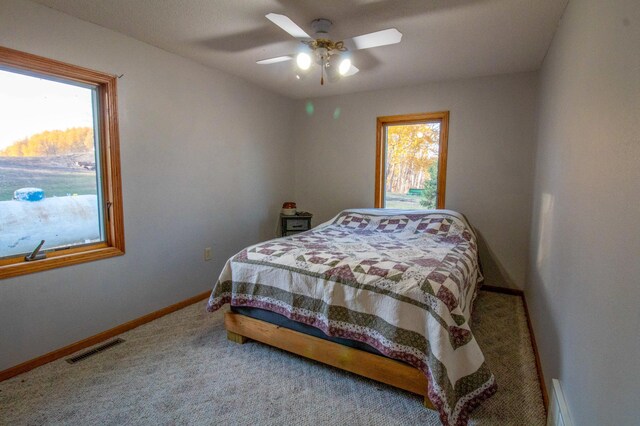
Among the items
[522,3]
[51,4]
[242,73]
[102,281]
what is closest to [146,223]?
[102,281]

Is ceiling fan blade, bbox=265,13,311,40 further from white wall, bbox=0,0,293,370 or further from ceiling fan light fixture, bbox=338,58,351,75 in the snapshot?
white wall, bbox=0,0,293,370

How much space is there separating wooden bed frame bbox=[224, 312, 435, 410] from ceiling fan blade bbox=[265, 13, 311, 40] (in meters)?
1.82

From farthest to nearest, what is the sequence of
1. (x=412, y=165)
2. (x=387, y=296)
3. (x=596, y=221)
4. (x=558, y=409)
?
(x=412, y=165) < (x=387, y=296) < (x=558, y=409) < (x=596, y=221)

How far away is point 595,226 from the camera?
113 cm

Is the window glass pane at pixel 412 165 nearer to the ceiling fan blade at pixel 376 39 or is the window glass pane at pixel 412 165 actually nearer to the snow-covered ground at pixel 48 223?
the ceiling fan blade at pixel 376 39

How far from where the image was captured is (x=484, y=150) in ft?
10.9

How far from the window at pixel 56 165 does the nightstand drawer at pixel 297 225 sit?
1.90 m

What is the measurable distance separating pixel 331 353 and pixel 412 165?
2491 millimetres

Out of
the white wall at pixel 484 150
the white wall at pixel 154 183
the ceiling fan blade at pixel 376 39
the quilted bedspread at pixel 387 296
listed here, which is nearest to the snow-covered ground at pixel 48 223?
the white wall at pixel 154 183

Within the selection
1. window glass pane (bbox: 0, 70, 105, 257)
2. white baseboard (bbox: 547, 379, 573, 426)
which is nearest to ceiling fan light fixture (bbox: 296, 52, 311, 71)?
window glass pane (bbox: 0, 70, 105, 257)

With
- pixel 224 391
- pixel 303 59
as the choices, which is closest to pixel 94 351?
pixel 224 391

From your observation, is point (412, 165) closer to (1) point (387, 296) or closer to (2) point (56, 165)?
(1) point (387, 296)

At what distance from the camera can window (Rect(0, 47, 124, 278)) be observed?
195 centimetres

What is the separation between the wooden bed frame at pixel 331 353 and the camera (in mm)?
1679
